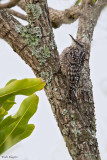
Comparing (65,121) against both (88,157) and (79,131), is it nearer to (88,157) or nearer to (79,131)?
(79,131)

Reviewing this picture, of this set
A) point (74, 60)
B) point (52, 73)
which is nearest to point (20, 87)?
point (52, 73)

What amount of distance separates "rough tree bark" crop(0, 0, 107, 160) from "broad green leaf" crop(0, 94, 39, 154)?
59 centimetres

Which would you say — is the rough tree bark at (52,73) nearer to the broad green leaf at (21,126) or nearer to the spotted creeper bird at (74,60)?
the spotted creeper bird at (74,60)

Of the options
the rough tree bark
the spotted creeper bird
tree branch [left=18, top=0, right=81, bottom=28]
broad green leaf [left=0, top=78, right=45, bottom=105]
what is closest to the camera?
broad green leaf [left=0, top=78, right=45, bottom=105]

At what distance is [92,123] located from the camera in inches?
96.9

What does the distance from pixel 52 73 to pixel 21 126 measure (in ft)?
2.42

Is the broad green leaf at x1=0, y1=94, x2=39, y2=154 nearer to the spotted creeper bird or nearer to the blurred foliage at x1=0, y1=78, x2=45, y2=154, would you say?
the blurred foliage at x1=0, y1=78, x2=45, y2=154

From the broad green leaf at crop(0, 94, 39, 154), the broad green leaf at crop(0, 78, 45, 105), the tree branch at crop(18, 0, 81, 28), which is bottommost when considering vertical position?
the broad green leaf at crop(0, 94, 39, 154)

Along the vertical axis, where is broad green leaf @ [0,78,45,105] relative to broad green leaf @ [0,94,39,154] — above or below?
above

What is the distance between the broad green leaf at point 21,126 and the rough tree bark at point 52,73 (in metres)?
0.59

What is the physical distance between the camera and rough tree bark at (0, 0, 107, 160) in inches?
88.7

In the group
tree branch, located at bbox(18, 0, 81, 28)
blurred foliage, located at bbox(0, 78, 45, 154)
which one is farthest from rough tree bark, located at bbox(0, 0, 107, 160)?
tree branch, located at bbox(18, 0, 81, 28)

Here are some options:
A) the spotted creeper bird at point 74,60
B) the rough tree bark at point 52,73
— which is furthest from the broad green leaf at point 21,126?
the spotted creeper bird at point 74,60

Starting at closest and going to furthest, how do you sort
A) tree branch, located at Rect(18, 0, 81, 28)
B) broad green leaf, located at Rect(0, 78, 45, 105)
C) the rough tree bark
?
broad green leaf, located at Rect(0, 78, 45, 105) < the rough tree bark < tree branch, located at Rect(18, 0, 81, 28)
